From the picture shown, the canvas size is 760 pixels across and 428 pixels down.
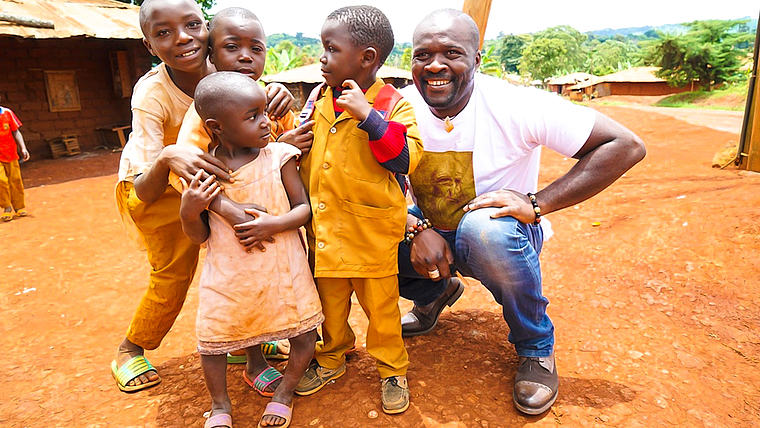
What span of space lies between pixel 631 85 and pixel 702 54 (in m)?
6.25

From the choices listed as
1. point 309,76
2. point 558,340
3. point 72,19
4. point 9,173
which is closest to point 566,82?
point 309,76

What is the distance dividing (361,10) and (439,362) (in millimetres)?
1613

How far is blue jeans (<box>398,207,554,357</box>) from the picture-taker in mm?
2143

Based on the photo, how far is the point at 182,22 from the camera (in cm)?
203

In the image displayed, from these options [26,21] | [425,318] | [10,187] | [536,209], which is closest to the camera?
[536,209]

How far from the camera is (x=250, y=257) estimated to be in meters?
1.95

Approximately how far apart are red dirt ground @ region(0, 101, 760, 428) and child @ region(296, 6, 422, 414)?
1.22 ft

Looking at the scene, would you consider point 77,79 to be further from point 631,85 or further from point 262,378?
point 631,85

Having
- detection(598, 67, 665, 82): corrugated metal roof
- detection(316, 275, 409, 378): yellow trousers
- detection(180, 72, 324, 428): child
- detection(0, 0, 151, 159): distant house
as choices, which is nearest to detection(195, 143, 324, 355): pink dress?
detection(180, 72, 324, 428): child

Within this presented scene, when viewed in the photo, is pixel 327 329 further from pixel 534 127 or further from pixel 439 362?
pixel 534 127

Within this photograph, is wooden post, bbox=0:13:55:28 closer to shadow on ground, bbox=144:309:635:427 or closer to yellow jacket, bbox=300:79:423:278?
shadow on ground, bbox=144:309:635:427

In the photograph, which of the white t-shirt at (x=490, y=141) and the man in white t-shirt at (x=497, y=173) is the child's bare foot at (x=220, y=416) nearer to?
the man in white t-shirt at (x=497, y=173)

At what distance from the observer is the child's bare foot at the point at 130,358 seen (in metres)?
2.39

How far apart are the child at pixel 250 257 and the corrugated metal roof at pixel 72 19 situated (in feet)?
23.8
